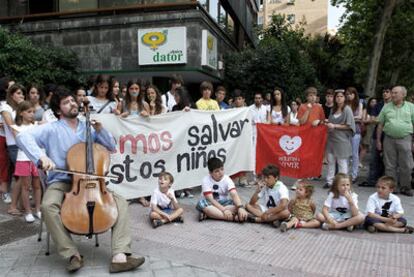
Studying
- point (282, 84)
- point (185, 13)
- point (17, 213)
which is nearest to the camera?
point (17, 213)

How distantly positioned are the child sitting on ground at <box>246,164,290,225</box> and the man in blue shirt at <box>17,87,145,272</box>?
2051mm

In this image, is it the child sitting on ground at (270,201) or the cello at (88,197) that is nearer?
the cello at (88,197)

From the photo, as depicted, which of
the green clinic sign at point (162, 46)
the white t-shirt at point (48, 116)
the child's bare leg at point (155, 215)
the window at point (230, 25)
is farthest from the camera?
the window at point (230, 25)

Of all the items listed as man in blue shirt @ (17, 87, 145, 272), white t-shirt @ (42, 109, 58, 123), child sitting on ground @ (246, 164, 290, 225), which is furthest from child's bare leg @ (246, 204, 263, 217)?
white t-shirt @ (42, 109, 58, 123)

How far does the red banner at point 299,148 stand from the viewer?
8.05m

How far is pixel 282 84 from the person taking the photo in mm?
15250

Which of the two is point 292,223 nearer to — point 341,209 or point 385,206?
point 341,209

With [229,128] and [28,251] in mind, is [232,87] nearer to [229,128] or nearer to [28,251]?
[229,128]

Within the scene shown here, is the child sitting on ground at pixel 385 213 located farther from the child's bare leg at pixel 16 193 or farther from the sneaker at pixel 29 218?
the child's bare leg at pixel 16 193

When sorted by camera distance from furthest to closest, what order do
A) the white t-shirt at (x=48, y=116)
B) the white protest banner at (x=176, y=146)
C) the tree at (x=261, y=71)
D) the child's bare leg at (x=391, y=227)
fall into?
1. the tree at (x=261, y=71)
2. the white protest banner at (x=176, y=146)
3. the white t-shirt at (x=48, y=116)
4. the child's bare leg at (x=391, y=227)

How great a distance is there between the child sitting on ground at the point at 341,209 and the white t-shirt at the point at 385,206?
19 centimetres

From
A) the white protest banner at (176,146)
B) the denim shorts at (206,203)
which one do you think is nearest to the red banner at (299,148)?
the white protest banner at (176,146)

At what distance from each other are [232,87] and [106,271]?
12.2m

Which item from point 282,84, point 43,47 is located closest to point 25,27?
point 43,47
